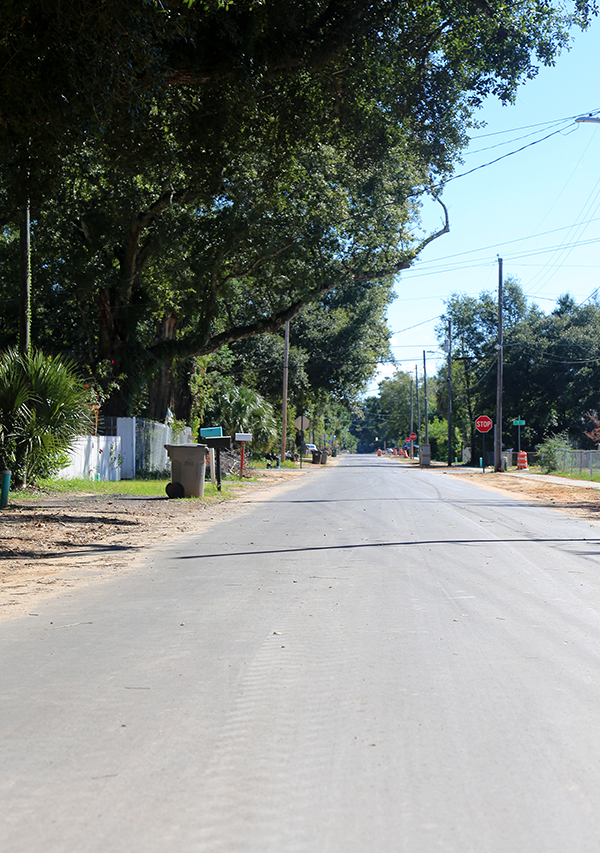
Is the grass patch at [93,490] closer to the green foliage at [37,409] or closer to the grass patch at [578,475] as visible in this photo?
the green foliage at [37,409]

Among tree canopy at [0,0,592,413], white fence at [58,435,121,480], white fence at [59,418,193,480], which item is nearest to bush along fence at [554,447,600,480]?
tree canopy at [0,0,592,413]

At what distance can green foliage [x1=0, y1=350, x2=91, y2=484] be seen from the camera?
1738 cm

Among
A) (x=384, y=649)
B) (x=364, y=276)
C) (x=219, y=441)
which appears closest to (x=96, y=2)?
(x=384, y=649)

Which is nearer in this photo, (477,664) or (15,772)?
(15,772)

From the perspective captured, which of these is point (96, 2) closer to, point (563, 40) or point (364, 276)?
point (563, 40)

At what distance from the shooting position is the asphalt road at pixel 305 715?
3.20 meters

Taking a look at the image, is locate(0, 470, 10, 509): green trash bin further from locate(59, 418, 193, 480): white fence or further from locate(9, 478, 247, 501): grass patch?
locate(59, 418, 193, 480): white fence

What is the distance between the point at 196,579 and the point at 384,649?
3470 mm

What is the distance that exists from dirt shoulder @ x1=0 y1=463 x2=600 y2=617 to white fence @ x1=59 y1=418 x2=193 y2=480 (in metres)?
4.35

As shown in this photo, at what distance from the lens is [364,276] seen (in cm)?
2858

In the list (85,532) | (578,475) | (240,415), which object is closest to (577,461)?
(578,475)

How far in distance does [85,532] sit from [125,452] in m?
14.7

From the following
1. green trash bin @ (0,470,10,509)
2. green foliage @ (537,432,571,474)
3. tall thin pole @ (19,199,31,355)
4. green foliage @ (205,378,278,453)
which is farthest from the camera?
green foliage @ (537,432,571,474)

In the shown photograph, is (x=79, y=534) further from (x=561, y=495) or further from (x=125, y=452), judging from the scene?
(x=561, y=495)
